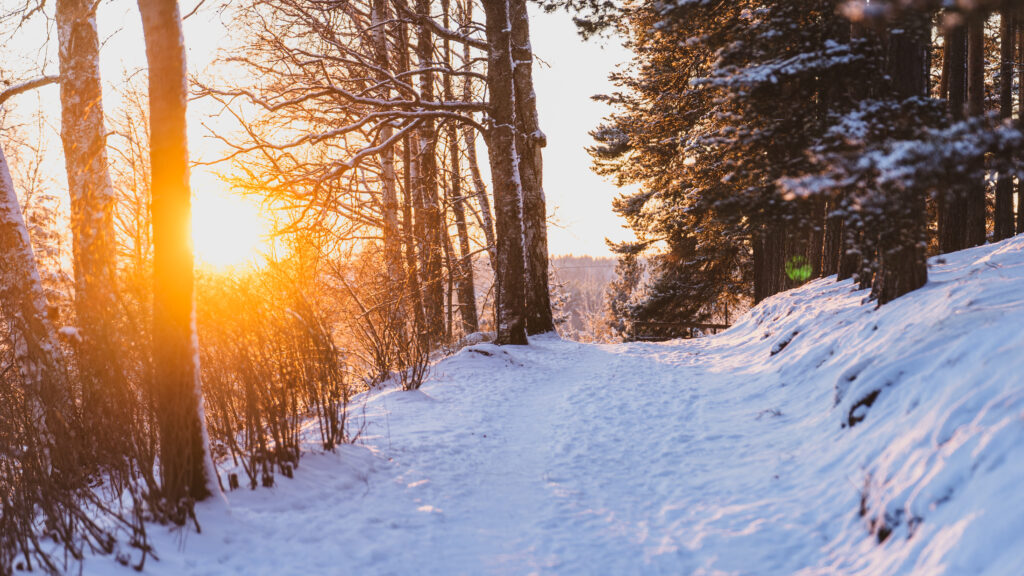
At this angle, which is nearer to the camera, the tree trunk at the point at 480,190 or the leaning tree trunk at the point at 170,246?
the leaning tree trunk at the point at 170,246

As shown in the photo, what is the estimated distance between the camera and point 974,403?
307 centimetres

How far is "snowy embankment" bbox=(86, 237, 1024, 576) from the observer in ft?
9.25

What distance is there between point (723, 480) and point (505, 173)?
7480 mm

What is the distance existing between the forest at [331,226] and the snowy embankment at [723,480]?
0.51ft

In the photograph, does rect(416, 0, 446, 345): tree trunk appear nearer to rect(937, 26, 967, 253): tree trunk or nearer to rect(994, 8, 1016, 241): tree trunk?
rect(937, 26, 967, 253): tree trunk

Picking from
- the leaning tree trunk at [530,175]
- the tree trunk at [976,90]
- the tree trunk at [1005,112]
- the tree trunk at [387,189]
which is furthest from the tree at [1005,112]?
the tree trunk at [387,189]

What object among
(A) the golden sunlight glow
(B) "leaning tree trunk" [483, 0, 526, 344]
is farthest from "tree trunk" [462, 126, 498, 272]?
(A) the golden sunlight glow

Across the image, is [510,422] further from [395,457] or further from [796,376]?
[796,376]

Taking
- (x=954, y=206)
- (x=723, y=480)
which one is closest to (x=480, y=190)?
(x=954, y=206)

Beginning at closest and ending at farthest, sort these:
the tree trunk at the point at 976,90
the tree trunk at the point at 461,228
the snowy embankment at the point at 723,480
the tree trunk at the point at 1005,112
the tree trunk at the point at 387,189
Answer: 1. the snowy embankment at the point at 723,480
2. the tree trunk at the point at 976,90
3. the tree trunk at the point at 387,189
4. the tree trunk at the point at 1005,112
5. the tree trunk at the point at 461,228

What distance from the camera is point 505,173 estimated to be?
10.5 m

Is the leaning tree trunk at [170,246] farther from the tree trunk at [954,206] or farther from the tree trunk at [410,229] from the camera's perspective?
the tree trunk at [954,206]

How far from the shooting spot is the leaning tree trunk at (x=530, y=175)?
11797 mm

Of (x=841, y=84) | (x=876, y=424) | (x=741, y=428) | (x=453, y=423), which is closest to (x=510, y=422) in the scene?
(x=453, y=423)
